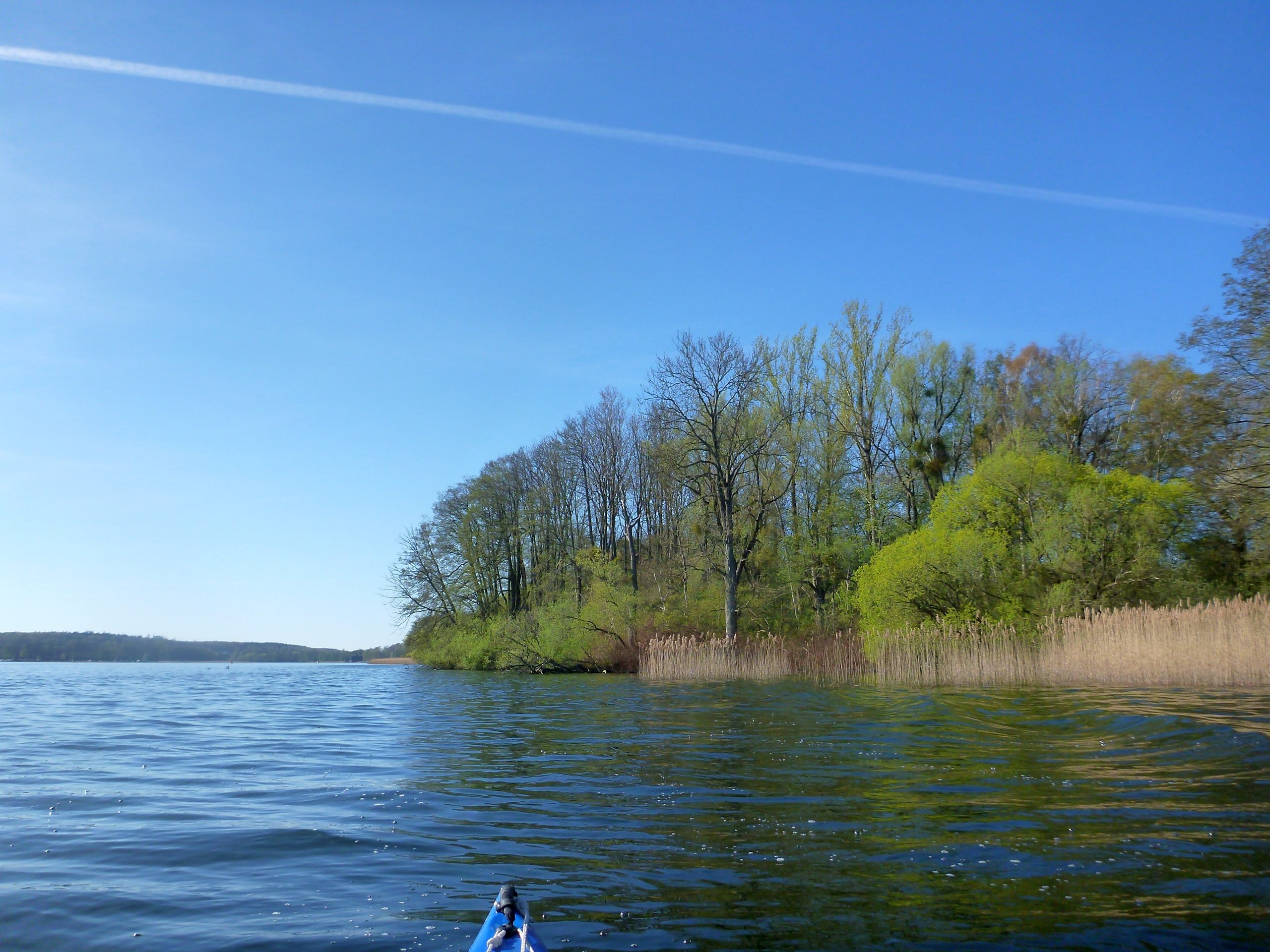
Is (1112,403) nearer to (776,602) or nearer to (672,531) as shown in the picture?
(776,602)

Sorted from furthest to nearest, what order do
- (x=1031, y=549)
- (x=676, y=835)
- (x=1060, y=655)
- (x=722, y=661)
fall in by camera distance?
(x=722, y=661) → (x=1031, y=549) → (x=1060, y=655) → (x=676, y=835)

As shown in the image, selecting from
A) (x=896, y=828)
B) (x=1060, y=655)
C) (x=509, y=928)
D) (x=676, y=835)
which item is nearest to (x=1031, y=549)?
(x=1060, y=655)

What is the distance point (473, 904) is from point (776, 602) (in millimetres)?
32777

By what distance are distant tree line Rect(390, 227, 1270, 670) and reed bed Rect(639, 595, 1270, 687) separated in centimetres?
217

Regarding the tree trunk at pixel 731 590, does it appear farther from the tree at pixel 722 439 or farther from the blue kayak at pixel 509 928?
the blue kayak at pixel 509 928

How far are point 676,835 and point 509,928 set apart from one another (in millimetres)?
2582

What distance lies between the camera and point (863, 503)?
34875 millimetres

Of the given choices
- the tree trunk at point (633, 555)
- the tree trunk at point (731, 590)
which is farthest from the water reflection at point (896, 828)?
the tree trunk at point (633, 555)

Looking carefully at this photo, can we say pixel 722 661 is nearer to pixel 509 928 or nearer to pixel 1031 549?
pixel 1031 549

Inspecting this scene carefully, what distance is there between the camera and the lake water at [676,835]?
4230 mm

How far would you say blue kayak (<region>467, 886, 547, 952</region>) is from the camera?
3.49 meters

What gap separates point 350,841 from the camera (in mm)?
6090

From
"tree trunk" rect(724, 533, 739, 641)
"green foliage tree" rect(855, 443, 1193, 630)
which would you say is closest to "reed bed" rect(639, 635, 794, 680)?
"green foliage tree" rect(855, 443, 1193, 630)

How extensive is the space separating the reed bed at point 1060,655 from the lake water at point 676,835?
3.05 m
